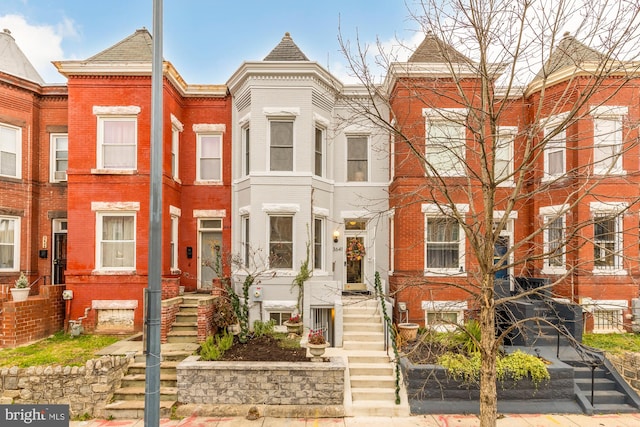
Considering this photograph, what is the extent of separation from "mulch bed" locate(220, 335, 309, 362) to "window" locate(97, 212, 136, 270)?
5075 mm

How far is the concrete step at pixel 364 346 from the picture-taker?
9.41m

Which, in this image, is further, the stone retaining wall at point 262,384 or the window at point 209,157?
the window at point 209,157

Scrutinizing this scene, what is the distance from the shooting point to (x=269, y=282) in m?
11.1

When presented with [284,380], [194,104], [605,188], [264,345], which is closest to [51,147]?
[194,104]

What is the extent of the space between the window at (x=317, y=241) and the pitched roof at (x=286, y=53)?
5.57 meters

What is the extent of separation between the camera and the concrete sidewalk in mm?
7066

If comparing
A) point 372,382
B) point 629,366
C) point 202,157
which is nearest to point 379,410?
point 372,382

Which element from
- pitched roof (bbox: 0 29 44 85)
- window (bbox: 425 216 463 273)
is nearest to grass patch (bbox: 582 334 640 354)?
window (bbox: 425 216 463 273)

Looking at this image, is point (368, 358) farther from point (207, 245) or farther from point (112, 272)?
point (112, 272)

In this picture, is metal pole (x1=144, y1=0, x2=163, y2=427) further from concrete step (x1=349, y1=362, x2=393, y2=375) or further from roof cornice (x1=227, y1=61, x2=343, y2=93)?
roof cornice (x1=227, y1=61, x2=343, y2=93)

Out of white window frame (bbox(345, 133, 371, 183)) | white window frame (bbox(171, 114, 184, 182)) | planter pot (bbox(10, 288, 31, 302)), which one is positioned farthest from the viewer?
white window frame (bbox(345, 133, 371, 183))

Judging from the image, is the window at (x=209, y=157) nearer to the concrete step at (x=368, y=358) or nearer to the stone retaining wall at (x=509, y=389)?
the concrete step at (x=368, y=358)

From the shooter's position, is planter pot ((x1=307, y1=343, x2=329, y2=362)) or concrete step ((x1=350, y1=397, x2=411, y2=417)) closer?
concrete step ((x1=350, y1=397, x2=411, y2=417))

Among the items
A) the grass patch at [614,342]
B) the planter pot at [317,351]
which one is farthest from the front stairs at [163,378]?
the grass patch at [614,342]
